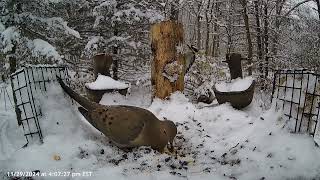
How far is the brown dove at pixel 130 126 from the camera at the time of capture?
14.5ft

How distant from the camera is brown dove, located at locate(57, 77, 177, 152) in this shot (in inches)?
174

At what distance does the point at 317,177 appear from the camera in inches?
136

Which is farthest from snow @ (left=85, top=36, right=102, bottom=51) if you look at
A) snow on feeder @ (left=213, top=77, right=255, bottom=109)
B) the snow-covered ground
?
the snow-covered ground

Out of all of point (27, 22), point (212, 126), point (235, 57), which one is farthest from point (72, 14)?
point (212, 126)

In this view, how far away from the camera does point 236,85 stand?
26.0 ft

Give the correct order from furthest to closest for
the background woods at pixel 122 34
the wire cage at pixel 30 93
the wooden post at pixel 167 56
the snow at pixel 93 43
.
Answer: the snow at pixel 93 43 < the background woods at pixel 122 34 < the wooden post at pixel 167 56 < the wire cage at pixel 30 93

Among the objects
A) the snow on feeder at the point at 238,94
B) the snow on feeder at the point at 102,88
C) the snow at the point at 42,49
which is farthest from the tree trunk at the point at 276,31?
the snow at the point at 42,49

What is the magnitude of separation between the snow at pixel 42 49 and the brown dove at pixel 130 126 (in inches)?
147

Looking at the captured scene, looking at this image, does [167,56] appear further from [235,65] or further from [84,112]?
[84,112]

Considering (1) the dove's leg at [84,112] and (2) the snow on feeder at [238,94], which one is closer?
(1) the dove's leg at [84,112]

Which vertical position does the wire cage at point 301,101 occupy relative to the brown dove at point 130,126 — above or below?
above

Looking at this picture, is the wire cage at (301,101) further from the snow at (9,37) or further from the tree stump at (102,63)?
the snow at (9,37)

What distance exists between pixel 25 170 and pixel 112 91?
504cm

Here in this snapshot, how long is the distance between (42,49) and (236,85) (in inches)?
182
